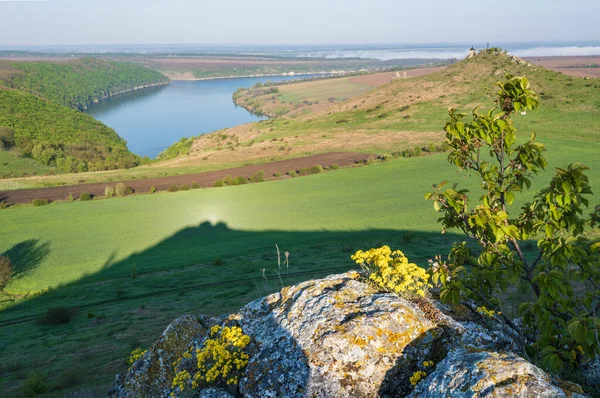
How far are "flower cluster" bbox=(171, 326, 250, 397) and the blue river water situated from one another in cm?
9423

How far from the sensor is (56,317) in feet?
52.2

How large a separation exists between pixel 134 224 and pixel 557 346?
93.6 feet

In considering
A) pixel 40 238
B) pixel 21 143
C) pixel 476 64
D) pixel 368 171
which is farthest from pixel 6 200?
pixel 476 64

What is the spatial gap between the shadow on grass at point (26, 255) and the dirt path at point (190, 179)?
39.0 ft

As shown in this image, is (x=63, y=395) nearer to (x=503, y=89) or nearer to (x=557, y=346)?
(x=557, y=346)

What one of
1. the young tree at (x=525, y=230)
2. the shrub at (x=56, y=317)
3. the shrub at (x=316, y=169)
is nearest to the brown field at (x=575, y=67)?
the shrub at (x=316, y=169)

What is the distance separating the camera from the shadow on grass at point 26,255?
2284 cm

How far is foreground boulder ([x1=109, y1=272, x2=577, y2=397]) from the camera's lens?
14.7ft

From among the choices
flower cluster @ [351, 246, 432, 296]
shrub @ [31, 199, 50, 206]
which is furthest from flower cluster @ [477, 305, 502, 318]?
shrub @ [31, 199, 50, 206]

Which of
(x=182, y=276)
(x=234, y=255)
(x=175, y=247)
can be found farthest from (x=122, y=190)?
(x=182, y=276)

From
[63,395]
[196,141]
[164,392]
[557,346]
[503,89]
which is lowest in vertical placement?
[196,141]

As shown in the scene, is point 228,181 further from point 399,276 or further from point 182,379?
point 399,276

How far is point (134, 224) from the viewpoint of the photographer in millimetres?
29750

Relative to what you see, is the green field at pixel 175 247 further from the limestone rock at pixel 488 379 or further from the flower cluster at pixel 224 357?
the limestone rock at pixel 488 379
